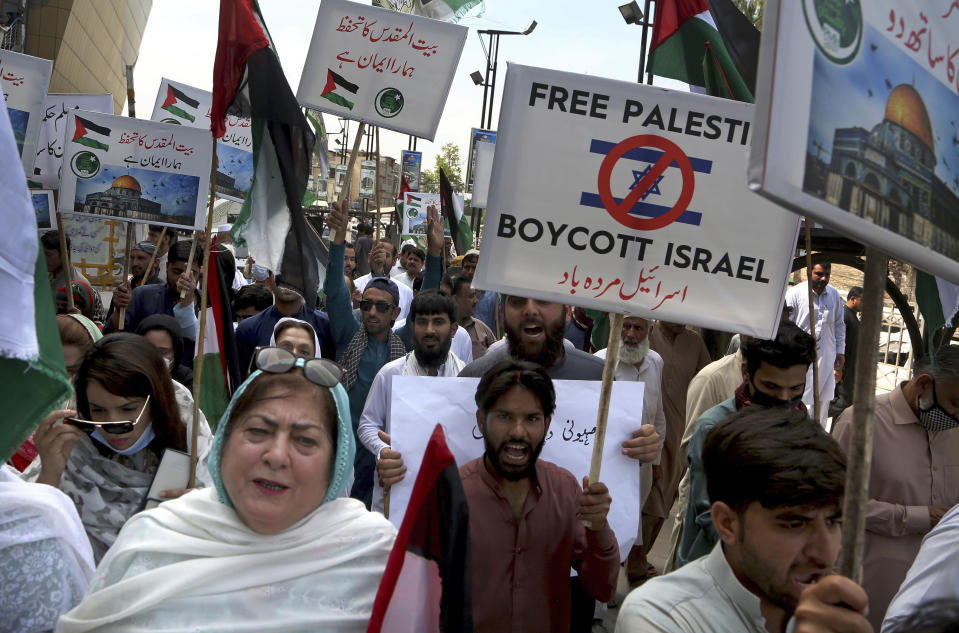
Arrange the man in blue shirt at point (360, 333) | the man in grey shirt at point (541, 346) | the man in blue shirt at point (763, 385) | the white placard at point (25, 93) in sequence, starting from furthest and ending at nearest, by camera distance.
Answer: the white placard at point (25, 93) → the man in blue shirt at point (360, 333) → the man in grey shirt at point (541, 346) → the man in blue shirt at point (763, 385)

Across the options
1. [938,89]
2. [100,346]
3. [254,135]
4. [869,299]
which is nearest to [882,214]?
[869,299]

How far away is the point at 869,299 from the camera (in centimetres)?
165

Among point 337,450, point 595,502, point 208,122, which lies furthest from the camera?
point 208,122

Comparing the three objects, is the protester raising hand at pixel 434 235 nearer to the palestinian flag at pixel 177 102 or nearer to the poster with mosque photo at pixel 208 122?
the poster with mosque photo at pixel 208 122

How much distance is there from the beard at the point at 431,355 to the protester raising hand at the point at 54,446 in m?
2.18

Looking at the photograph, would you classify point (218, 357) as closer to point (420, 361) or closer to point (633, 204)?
point (420, 361)

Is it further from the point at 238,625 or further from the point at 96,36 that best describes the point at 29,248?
the point at 96,36

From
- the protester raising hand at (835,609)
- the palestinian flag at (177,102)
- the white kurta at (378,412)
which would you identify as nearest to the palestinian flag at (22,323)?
the protester raising hand at (835,609)

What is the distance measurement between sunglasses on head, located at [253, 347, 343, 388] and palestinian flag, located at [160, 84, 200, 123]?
7.79 meters

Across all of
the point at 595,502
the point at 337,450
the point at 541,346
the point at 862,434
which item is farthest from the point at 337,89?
the point at 862,434

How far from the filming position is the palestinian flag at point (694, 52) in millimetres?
4828

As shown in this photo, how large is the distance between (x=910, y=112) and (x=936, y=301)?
150 inches

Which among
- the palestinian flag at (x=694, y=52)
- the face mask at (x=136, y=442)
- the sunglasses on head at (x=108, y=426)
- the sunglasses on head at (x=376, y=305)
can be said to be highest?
the palestinian flag at (x=694, y=52)

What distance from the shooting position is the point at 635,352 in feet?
18.2
